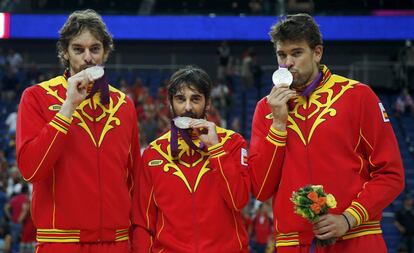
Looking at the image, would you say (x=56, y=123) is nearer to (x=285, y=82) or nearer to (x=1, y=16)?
(x=285, y=82)

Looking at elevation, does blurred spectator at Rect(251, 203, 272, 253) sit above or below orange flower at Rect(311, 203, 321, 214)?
below

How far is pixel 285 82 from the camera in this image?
18.4ft

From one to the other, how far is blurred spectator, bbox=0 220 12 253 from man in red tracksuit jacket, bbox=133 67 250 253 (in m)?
11.5

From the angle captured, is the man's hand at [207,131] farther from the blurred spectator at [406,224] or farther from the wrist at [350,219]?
the blurred spectator at [406,224]

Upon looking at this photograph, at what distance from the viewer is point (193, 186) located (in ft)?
19.7

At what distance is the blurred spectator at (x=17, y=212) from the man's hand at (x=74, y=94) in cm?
1161

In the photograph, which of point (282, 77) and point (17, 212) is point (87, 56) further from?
point (17, 212)

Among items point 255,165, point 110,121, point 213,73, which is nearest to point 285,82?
point 255,165

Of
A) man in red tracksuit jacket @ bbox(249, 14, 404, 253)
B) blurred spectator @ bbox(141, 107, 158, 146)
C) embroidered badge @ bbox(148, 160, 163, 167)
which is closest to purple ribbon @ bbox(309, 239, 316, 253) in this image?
man in red tracksuit jacket @ bbox(249, 14, 404, 253)

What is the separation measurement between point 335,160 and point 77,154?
160 cm

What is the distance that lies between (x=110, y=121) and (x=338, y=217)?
1611 mm

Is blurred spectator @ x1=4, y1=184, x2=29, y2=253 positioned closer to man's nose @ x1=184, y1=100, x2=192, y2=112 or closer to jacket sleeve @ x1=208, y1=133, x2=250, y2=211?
man's nose @ x1=184, y1=100, x2=192, y2=112

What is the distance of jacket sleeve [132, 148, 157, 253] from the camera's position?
19.6 feet

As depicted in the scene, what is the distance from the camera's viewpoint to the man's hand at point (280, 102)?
5.58 metres
